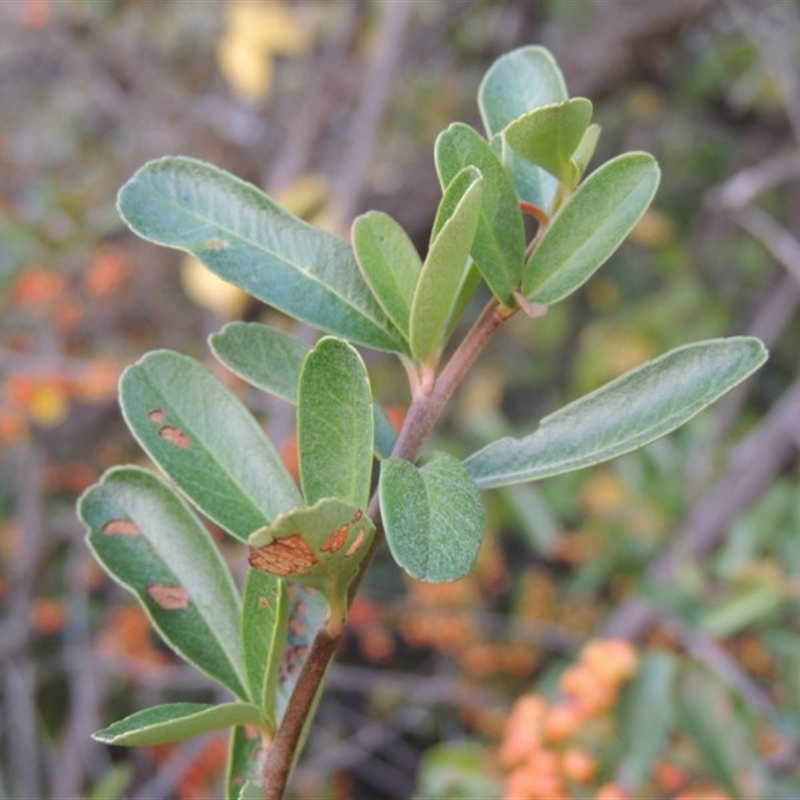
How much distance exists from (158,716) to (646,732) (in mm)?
801

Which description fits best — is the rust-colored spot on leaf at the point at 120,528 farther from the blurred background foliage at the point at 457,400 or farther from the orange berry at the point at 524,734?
the orange berry at the point at 524,734

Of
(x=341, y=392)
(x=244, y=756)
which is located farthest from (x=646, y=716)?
(x=341, y=392)

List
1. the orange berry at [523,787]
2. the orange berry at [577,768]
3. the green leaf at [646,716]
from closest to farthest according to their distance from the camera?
the orange berry at [523,787], the orange berry at [577,768], the green leaf at [646,716]

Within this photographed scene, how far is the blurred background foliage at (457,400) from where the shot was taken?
4.09ft

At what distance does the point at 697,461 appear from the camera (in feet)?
5.85

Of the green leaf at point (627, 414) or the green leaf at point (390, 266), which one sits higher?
the green leaf at point (390, 266)

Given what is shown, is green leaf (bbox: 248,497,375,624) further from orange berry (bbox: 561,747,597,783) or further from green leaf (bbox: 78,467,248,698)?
orange berry (bbox: 561,747,597,783)

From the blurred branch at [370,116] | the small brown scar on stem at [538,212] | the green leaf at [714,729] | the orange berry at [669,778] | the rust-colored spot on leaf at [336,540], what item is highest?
the blurred branch at [370,116]

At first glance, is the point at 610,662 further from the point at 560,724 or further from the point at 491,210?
the point at 491,210

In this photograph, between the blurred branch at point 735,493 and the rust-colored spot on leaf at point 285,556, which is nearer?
the rust-colored spot on leaf at point 285,556

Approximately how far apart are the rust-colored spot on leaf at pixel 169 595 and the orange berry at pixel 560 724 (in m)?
0.57

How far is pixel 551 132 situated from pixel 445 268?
0.26ft

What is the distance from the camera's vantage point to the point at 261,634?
0.44 meters

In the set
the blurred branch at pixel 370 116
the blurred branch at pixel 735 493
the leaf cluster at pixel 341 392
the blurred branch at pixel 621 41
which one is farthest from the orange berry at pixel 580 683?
the blurred branch at pixel 621 41
